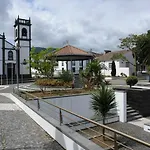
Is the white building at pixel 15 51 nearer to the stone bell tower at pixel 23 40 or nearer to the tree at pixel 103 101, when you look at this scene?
the stone bell tower at pixel 23 40

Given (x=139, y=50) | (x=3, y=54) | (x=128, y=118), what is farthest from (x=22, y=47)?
(x=128, y=118)

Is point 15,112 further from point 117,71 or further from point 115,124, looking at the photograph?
point 117,71

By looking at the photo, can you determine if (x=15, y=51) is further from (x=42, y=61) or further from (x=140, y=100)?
(x=140, y=100)

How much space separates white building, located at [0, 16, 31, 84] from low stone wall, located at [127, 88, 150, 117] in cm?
2242

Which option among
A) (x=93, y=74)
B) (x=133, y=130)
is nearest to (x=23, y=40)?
(x=93, y=74)

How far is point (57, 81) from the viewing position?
59.8 ft

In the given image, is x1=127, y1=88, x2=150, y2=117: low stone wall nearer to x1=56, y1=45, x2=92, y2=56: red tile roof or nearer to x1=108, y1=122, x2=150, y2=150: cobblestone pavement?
x1=108, y1=122, x2=150, y2=150: cobblestone pavement

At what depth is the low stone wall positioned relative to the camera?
14898mm

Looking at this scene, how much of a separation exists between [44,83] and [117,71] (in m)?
28.8

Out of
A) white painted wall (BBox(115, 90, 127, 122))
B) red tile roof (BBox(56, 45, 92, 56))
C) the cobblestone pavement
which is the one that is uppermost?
red tile roof (BBox(56, 45, 92, 56))

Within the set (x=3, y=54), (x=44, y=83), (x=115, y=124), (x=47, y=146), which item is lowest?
(x=115, y=124)

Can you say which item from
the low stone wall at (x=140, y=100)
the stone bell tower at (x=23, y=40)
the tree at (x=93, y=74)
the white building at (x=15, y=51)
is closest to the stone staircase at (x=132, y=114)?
the low stone wall at (x=140, y=100)

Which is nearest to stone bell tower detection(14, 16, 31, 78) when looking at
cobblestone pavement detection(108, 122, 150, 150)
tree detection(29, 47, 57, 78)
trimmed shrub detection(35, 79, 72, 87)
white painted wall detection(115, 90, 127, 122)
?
trimmed shrub detection(35, 79, 72, 87)

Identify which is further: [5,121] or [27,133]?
[5,121]
